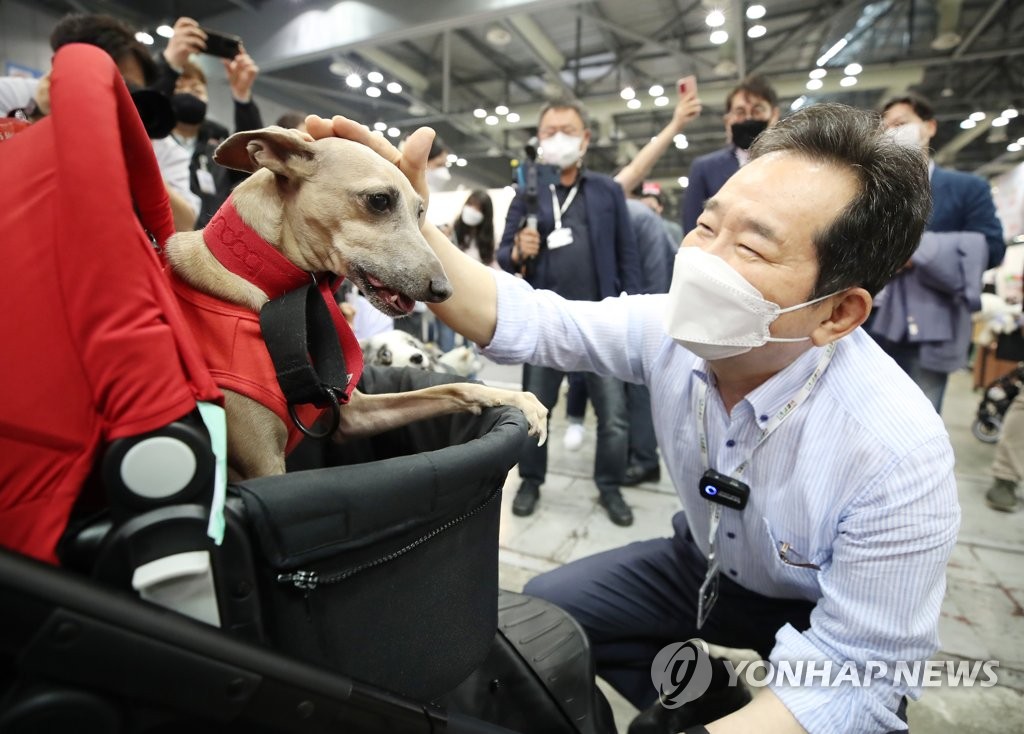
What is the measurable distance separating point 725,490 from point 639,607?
17.2 inches

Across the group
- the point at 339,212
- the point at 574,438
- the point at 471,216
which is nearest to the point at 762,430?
the point at 339,212

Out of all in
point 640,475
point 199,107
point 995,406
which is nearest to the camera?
point 199,107

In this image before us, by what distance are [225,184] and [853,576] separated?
2.08 meters

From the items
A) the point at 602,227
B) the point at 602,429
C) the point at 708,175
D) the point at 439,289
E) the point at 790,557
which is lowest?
the point at 602,429

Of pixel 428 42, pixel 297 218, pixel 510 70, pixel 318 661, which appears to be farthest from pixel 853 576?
pixel 510 70

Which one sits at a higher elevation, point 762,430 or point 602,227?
point 602,227

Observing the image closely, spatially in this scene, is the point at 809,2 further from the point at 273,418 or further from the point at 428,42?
the point at 273,418

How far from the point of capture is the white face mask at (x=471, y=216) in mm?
4387

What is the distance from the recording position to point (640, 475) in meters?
3.11

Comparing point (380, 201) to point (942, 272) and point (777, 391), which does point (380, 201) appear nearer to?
point (777, 391)

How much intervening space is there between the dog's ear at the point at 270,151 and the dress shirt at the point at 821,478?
1.54 ft

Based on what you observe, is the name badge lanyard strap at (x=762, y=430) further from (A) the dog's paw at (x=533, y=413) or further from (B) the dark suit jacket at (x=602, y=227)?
(B) the dark suit jacket at (x=602, y=227)

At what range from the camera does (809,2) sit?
6.63 meters

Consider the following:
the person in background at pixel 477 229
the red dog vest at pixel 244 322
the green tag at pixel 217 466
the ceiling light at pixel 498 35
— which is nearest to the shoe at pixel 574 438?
the person in background at pixel 477 229
